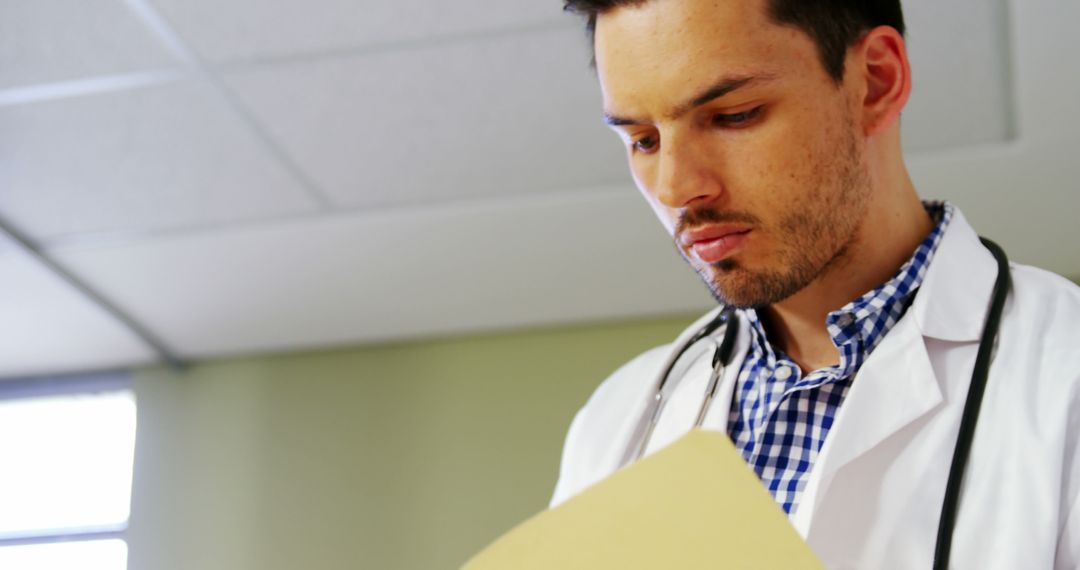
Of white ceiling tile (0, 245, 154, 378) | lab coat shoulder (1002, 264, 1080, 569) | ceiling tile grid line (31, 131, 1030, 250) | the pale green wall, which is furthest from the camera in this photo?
the pale green wall

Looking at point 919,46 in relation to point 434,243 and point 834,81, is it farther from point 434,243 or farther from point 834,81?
point 834,81

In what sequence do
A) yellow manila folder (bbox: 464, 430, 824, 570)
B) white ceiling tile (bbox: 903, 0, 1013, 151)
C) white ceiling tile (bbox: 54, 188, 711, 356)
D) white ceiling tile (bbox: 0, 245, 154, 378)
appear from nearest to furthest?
yellow manila folder (bbox: 464, 430, 824, 570) < white ceiling tile (bbox: 903, 0, 1013, 151) < white ceiling tile (bbox: 54, 188, 711, 356) < white ceiling tile (bbox: 0, 245, 154, 378)

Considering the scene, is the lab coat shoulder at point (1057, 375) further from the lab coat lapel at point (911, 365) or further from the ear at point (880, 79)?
the ear at point (880, 79)

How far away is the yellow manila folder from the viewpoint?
570 millimetres

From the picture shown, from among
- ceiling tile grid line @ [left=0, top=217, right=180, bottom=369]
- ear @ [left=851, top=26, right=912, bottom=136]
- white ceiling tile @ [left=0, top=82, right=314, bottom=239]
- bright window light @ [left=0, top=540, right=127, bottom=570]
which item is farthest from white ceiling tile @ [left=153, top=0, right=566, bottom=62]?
bright window light @ [left=0, top=540, right=127, bottom=570]

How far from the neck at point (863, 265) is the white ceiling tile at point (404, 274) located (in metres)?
2.04

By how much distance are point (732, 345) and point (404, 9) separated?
1523 millimetres

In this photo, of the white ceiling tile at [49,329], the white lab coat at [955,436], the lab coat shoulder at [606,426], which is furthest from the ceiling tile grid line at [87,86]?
the white lab coat at [955,436]

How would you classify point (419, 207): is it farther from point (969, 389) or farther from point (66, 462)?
point (969, 389)

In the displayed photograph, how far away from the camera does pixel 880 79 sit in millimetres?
928

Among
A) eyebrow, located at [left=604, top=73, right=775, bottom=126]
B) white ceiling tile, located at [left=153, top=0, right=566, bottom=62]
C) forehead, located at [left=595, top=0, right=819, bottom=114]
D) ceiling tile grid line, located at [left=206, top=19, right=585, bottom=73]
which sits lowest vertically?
eyebrow, located at [left=604, top=73, right=775, bottom=126]

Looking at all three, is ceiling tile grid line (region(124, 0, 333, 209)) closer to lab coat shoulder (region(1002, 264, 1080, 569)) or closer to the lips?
the lips

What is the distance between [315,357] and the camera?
3928mm

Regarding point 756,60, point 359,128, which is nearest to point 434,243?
point 359,128
